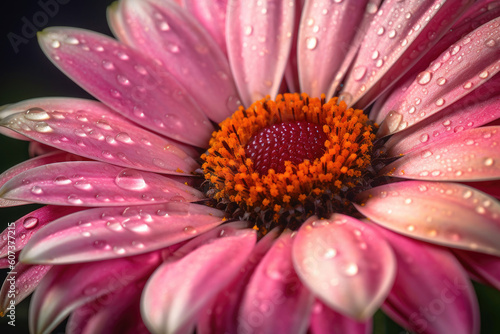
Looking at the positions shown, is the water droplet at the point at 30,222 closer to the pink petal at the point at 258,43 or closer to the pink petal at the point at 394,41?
the pink petal at the point at 258,43

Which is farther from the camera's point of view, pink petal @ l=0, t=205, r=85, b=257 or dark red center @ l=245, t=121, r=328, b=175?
dark red center @ l=245, t=121, r=328, b=175

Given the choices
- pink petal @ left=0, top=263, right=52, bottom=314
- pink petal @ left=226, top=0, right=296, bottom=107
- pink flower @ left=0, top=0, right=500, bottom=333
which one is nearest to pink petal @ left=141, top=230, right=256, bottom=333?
pink flower @ left=0, top=0, right=500, bottom=333

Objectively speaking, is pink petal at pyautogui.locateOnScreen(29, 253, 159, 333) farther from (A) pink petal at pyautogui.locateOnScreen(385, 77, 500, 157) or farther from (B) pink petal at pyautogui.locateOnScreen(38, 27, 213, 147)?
(A) pink petal at pyautogui.locateOnScreen(385, 77, 500, 157)

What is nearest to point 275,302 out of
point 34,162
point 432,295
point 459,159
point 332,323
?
point 332,323

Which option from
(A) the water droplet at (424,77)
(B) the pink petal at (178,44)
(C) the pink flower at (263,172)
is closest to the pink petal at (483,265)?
(C) the pink flower at (263,172)

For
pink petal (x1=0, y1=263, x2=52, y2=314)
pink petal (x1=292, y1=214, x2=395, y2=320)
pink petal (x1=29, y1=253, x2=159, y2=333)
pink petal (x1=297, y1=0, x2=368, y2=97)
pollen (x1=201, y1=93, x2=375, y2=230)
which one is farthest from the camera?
pink petal (x1=297, y1=0, x2=368, y2=97)

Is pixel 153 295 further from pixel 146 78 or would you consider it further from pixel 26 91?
pixel 26 91
